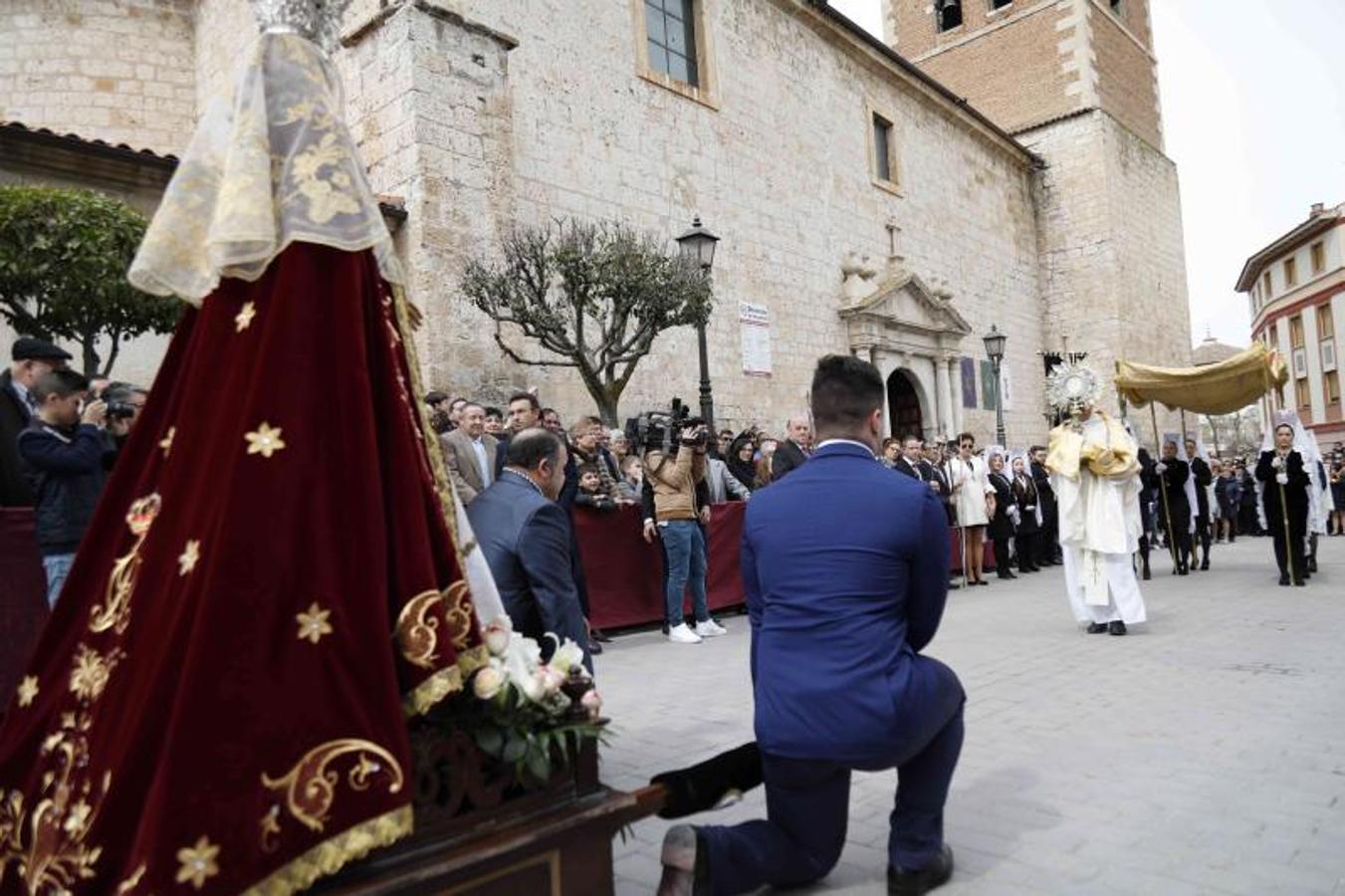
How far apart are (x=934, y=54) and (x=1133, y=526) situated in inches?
1018

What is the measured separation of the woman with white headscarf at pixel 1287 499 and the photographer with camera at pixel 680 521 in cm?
634

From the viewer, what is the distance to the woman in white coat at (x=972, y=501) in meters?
12.5

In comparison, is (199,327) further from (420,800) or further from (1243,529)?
(1243,529)

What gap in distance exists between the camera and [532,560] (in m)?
3.77

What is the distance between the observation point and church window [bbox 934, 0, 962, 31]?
30.1m

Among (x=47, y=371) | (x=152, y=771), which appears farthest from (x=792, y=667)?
(x=47, y=371)

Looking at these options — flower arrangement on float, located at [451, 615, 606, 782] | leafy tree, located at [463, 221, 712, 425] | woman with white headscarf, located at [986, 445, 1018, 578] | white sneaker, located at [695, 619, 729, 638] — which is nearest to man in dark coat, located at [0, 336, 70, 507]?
flower arrangement on float, located at [451, 615, 606, 782]

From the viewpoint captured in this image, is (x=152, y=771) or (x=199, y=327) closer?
(x=152, y=771)

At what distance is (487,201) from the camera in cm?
1202

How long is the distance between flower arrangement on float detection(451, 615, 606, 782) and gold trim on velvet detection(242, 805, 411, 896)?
0.30 m

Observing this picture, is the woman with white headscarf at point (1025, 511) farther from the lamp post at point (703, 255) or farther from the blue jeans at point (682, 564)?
the blue jeans at point (682, 564)

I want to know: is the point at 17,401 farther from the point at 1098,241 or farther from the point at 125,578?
the point at 1098,241

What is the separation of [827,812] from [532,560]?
1.45 meters

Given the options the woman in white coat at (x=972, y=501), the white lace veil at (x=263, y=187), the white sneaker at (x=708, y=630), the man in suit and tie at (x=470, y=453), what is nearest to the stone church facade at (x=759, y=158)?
the man in suit and tie at (x=470, y=453)
